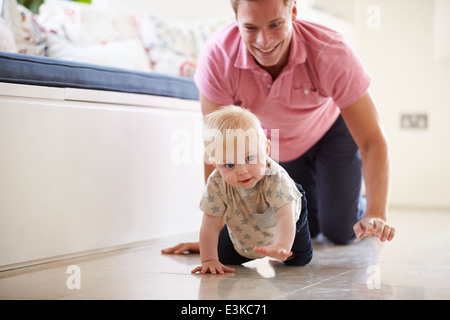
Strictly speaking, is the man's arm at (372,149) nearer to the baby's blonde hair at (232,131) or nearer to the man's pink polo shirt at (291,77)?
the man's pink polo shirt at (291,77)

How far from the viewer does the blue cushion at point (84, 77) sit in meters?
1.44

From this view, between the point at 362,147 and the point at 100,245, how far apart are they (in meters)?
0.78

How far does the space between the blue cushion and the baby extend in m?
0.44

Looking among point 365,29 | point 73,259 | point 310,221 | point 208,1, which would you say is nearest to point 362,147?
point 310,221

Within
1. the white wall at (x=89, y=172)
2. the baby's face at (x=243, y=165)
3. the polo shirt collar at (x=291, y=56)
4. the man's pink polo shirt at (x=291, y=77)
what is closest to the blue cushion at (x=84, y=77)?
the white wall at (x=89, y=172)

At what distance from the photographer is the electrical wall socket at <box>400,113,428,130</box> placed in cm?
332

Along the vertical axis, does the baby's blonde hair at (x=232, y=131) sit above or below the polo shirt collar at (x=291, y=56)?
below

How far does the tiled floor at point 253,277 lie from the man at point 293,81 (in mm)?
120

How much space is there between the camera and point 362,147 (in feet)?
5.12

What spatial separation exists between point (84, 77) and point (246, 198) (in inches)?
23.5

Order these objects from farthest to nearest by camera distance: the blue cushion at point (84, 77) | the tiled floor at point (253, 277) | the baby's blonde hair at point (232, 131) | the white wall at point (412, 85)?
1. the white wall at point (412, 85)
2. the blue cushion at point (84, 77)
3. the baby's blonde hair at point (232, 131)
4. the tiled floor at point (253, 277)

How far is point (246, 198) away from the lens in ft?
4.48

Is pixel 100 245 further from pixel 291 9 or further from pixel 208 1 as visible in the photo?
pixel 208 1
